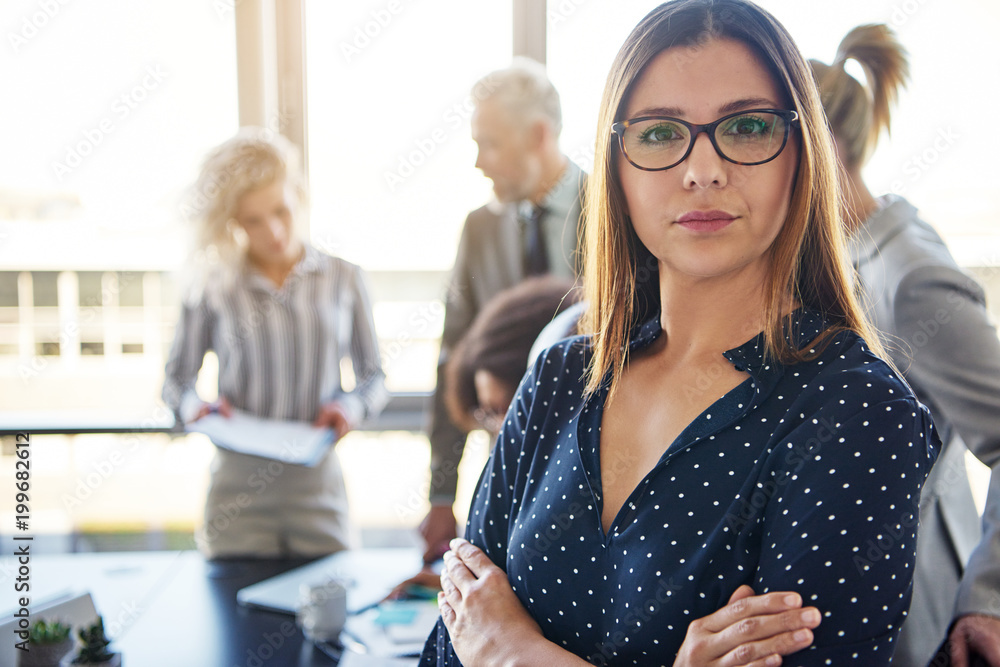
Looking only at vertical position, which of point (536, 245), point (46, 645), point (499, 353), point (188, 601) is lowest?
point (188, 601)

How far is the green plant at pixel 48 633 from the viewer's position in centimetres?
133

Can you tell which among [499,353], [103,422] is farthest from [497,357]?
[103,422]

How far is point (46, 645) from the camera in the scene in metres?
1.32

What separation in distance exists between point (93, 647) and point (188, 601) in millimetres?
400

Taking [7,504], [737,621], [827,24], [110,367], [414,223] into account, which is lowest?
[7,504]

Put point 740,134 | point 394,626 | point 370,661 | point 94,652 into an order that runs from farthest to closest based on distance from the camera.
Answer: point 394,626, point 370,661, point 94,652, point 740,134

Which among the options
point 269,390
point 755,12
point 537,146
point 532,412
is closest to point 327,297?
point 269,390

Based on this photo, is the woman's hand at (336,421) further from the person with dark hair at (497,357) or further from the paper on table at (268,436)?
the person with dark hair at (497,357)

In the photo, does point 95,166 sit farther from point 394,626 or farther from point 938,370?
point 938,370

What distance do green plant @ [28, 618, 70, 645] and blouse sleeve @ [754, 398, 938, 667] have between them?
1.27 metres

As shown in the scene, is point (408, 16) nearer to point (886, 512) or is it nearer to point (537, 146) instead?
point (537, 146)

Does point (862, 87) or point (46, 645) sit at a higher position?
point (862, 87)

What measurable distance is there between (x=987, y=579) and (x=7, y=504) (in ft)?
13.1

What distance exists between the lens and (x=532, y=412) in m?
1.13
